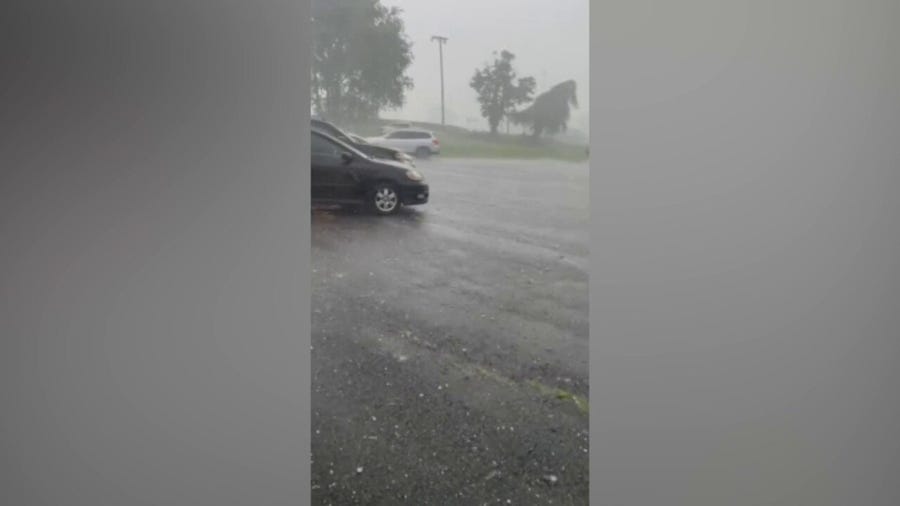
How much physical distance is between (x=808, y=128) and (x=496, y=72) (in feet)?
3.53

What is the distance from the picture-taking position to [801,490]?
7.70 feet

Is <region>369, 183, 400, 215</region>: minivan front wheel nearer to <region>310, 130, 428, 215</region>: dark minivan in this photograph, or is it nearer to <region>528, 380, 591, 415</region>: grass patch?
<region>310, 130, 428, 215</region>: dark minivan

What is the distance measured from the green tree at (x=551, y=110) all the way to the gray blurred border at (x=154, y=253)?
720 millimetres

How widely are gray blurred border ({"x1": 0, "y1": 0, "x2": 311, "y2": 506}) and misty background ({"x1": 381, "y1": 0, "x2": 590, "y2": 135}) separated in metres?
0.36

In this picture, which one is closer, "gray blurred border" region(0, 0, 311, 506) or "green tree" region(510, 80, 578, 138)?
"gray blurred border" region(0, 0, 311, 506)

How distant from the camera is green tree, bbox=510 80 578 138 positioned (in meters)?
2.29

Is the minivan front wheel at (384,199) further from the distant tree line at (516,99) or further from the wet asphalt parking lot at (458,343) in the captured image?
the distant tree line at (516,99)

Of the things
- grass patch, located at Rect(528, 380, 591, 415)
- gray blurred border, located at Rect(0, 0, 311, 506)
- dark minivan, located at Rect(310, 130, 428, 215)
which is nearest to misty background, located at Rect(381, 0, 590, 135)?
dark minivan, located at Rect(310, 130, 428, 215)

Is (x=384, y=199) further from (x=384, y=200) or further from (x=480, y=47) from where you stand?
(x=480, y=47)

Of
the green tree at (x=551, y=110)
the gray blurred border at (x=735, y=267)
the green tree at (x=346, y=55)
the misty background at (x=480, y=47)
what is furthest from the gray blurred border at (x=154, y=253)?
the gray blurred border at (x=735, y=267)

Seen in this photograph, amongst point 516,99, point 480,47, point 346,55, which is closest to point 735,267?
point 516,99

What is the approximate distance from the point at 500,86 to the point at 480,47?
0.14m

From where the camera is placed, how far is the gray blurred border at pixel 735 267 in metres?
2.32

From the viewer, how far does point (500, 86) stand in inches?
89.8
